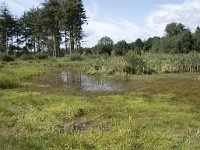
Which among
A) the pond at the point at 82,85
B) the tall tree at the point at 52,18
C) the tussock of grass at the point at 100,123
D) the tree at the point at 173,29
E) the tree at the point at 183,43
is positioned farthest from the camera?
the tree at the point at 173,29

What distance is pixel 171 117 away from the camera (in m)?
14.4

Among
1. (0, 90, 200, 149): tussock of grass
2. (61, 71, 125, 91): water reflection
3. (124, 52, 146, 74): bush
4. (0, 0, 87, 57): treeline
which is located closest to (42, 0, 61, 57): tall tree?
(0, 0, 87, 57): treeline

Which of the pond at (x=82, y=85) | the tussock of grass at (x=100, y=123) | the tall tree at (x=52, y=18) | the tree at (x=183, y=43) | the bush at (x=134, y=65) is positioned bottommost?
the tussock of grass at (x=100, y=123)

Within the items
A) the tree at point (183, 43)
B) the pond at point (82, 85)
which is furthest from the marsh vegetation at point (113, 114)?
the tree at point (183, 43)

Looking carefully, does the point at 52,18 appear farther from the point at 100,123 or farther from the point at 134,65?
the point at 100,123

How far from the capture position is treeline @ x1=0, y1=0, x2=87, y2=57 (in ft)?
234

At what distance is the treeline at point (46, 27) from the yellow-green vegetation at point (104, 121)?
165 feet

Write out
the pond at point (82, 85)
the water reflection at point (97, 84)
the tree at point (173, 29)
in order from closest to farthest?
1. the pond at point (82, 85)
2. the water reflection at point (97, 84)
3. the tree at point (173, 29)

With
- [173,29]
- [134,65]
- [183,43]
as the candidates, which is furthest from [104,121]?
[173,29]

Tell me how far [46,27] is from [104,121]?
63.6 metres

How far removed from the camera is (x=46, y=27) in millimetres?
75438

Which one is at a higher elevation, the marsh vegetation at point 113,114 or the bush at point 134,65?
the bush at point 134,65

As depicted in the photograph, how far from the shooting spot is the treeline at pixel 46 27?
234 feet

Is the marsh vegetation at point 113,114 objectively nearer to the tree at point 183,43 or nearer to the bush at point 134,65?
the bush at point 134,65
